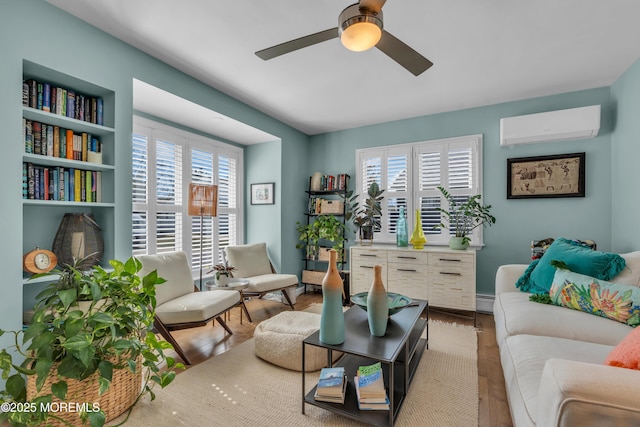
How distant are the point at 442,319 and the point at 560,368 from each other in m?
2.55

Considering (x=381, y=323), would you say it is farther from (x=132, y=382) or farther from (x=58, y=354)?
(x=58, y=354)

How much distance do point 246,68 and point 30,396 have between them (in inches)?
106

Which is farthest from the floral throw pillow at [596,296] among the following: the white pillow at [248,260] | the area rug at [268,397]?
the white pillow at [248,260]

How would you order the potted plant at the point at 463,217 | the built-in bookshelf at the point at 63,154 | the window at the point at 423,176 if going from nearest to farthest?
the built-in bookshelf at the point at 63,154 < the potted plant at the point at 463,217 < the window at the point at 423,176

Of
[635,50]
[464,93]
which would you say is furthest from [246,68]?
[635,50]

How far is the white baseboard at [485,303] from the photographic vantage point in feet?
11.5

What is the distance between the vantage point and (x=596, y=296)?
1907mm

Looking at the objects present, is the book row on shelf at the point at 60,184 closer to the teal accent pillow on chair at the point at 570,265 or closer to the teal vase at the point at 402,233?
the teal vase at the point at 402,233

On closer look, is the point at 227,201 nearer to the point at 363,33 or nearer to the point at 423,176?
the point at 423,176

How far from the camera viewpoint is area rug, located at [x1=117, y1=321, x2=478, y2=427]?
1645 millimetres

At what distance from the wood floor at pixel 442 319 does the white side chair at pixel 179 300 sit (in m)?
0.17

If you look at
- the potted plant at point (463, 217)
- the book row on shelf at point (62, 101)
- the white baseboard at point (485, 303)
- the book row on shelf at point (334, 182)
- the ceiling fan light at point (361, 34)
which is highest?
the ceiling fan light at point (361, 34)

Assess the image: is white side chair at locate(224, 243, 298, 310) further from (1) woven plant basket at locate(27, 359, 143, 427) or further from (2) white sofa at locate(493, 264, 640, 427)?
(2) white sofa at locate(493, 264, 640, 427)

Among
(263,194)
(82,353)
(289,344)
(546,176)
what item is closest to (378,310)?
(289,344)
